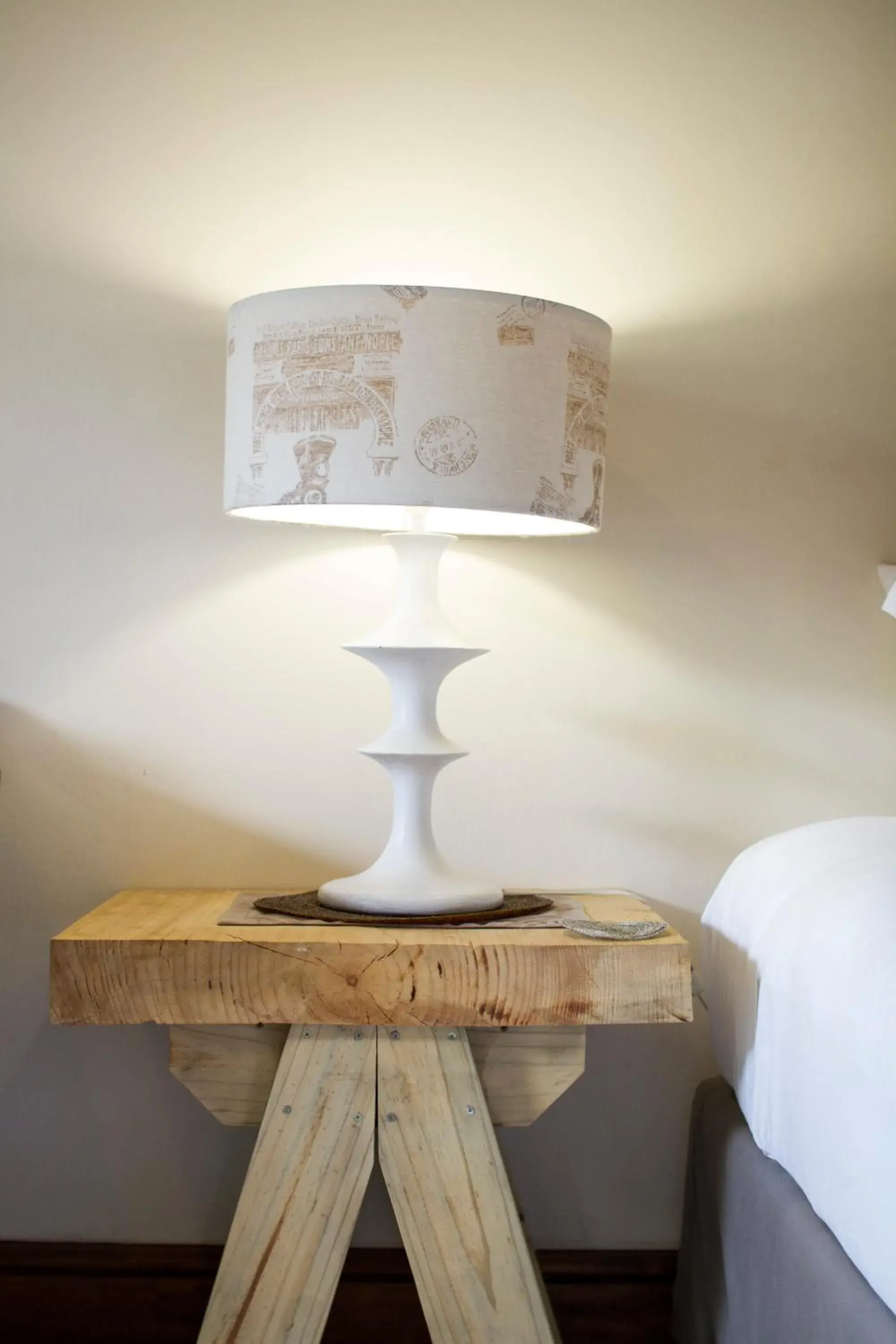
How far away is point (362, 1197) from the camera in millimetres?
1260

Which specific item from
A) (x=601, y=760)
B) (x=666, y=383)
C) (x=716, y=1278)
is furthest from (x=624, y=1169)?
(x=666, y=383)

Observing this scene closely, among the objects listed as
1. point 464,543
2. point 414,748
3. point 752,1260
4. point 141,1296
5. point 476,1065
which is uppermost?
point 464,543

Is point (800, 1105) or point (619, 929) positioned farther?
point (619, 929)

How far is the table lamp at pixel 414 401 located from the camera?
1219 millimetres

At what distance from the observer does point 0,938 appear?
1.62 m

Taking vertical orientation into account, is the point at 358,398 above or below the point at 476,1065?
above

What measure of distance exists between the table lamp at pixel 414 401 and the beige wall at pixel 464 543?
1.00 feet

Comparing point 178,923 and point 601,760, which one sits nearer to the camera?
point 178,923

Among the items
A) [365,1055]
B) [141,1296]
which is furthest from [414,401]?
[141,1296]

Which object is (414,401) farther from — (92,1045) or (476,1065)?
(92,1045)

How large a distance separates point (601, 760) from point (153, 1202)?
2.64ft

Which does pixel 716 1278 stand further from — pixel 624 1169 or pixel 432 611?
pixel 432 611

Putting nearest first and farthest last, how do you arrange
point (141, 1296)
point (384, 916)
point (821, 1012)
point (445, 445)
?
point (821, 1012) < point (445, 445) < point (384, 916) < point (141, 1296)

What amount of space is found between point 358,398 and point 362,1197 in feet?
2.55
